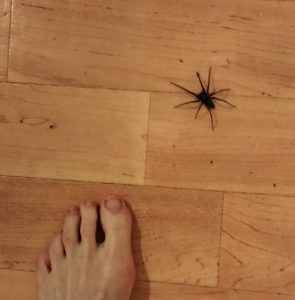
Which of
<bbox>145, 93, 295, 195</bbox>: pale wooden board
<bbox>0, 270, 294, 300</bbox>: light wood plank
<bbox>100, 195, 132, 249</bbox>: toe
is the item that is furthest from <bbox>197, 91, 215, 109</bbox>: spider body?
<bbox>0, 270, 294, 300</bbox>: light wood plank

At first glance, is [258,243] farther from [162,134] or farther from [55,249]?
[55,249]

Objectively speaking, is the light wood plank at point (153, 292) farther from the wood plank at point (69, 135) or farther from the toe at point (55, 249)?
the wood plank at point (69, 135)

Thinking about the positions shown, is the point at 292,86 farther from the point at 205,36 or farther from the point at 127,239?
the point at 127,239

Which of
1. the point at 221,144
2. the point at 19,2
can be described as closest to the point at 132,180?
the point at 221,144

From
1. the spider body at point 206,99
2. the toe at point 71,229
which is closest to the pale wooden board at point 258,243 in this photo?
the spider body at point 206,99

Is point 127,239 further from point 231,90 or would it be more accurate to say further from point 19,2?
point 19,2

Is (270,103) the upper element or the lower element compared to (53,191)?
upper

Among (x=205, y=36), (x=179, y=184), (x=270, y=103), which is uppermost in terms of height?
(x=205, y=36)

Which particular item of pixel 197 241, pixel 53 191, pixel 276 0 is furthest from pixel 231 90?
pixel 53 191
